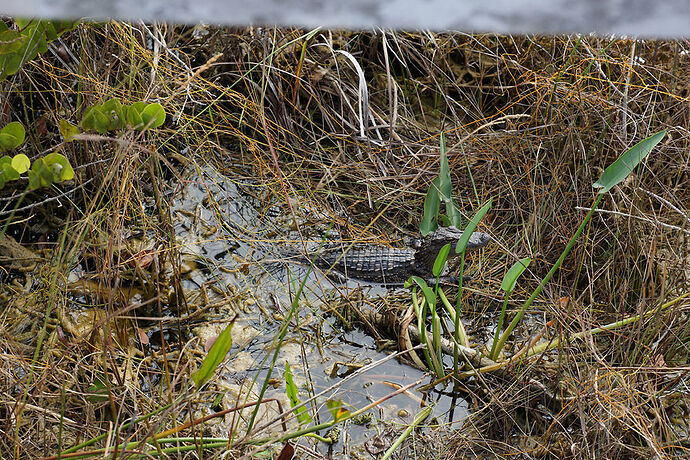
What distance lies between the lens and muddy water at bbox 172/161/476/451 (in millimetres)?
2080

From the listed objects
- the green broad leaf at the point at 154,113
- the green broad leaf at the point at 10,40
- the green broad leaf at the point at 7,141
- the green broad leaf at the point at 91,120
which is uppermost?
the green broad leaf at the point at 10,40

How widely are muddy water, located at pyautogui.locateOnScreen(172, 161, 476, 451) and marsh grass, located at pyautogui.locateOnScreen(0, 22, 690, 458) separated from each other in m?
0.08

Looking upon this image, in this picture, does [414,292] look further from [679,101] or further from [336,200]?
[679,101]

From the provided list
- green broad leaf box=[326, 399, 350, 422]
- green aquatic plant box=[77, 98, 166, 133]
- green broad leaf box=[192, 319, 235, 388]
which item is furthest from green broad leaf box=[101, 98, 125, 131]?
green broad leaf box=[326, 399, 350, 422]

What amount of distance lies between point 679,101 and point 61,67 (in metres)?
2.68

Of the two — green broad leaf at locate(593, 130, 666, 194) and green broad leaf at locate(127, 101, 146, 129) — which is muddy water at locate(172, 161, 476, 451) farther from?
green broad leaf at locate(593, 130, 666, 194)

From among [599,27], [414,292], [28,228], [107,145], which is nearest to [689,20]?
[599,27]

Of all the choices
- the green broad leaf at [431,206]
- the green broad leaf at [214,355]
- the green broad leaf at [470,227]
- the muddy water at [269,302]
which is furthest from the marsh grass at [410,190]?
the green broad leaf at [470,227]

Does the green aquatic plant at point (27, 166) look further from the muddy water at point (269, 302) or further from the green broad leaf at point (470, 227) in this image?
the green broad leaf at point (470, 227)

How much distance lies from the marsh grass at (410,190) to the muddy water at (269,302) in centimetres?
8

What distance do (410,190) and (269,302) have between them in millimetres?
886

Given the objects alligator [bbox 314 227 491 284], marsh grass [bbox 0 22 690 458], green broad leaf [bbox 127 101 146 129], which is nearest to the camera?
green broad leaf [bbox 127 101 146 129]

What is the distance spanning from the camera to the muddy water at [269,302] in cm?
208

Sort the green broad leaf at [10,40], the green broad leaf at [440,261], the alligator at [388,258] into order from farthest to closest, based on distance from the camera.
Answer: the alligator at [388,258]
the green broad leaf at [440,261]
the green broad leaf at [10,40]
